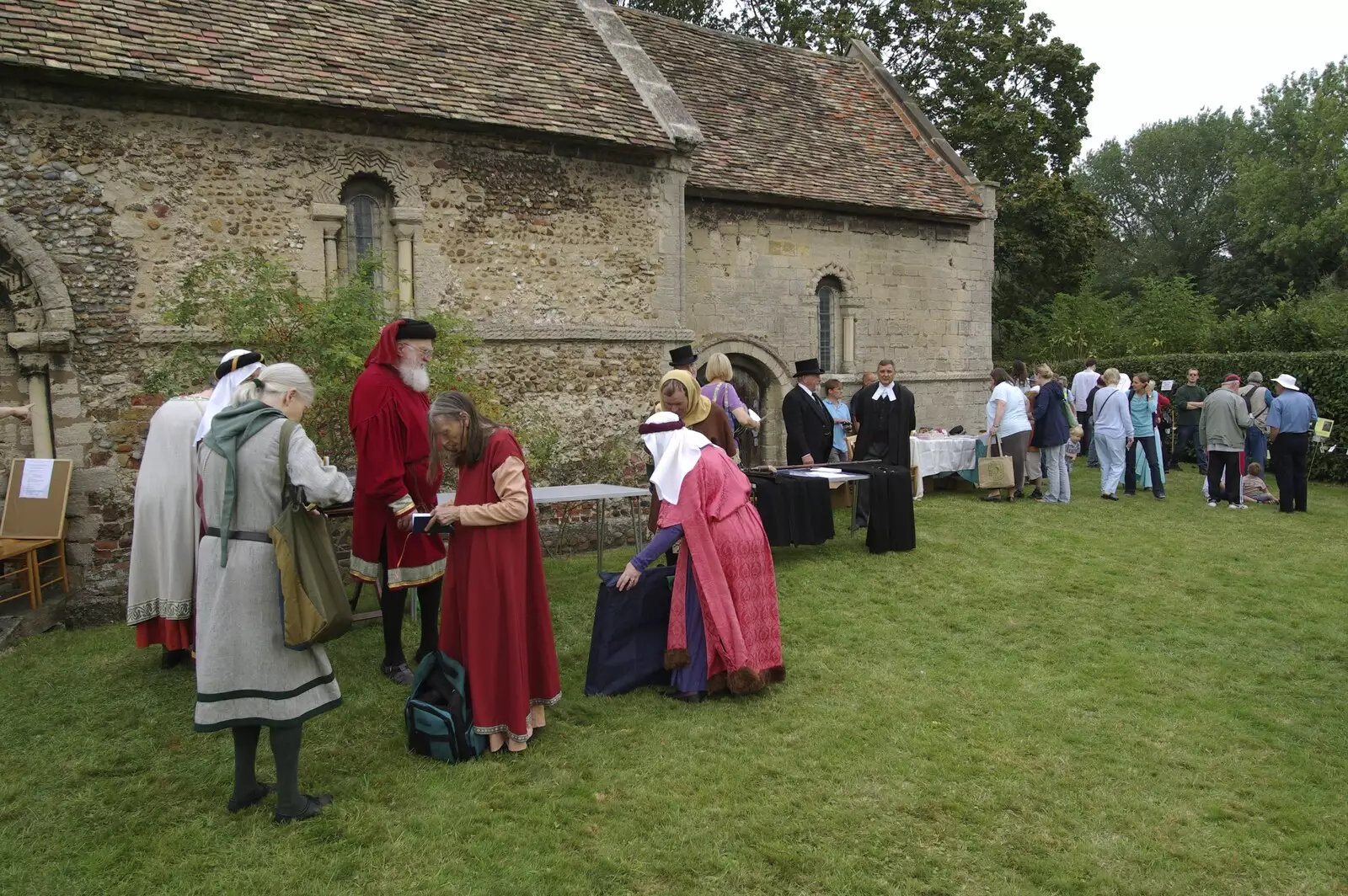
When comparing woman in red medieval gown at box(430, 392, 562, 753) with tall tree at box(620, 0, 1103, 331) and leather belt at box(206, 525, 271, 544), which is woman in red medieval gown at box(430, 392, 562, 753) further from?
tall tree at box(620, 0, 1103, 331)

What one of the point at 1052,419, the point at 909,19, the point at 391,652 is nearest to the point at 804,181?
the point at 1052,419

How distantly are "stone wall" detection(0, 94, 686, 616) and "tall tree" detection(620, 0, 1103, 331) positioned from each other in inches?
665

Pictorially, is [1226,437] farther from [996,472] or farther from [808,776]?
[808,776]

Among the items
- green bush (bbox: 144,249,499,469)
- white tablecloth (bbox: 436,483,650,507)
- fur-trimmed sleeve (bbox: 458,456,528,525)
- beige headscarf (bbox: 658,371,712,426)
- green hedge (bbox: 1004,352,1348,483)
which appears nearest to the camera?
fur-trimmed sleeve (bbox: 458,456,528,525)

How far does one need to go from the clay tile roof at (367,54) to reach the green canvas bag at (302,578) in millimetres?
6707

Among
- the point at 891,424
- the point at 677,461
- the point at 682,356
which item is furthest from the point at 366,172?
the point at 891,424

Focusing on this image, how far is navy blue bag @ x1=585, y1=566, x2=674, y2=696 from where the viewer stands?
5516 mm

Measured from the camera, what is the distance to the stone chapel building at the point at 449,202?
8453mm

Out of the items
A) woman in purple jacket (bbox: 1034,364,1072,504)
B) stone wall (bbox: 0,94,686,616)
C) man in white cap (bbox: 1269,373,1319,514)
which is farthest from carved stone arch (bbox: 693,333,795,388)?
man in white cap (bbox: 1269,373,1319,514)

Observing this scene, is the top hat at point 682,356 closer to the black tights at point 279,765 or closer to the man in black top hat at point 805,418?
the man in black top hat at point 805,418

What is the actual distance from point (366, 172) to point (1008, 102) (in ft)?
71.9

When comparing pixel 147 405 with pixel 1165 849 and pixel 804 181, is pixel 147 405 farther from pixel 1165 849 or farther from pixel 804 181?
pixel 804 181

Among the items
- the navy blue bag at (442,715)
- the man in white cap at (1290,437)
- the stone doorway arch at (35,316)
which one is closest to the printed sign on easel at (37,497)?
the stone doorway arch at (35,316)

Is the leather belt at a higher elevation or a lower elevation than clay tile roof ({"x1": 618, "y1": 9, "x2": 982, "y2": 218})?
lower
